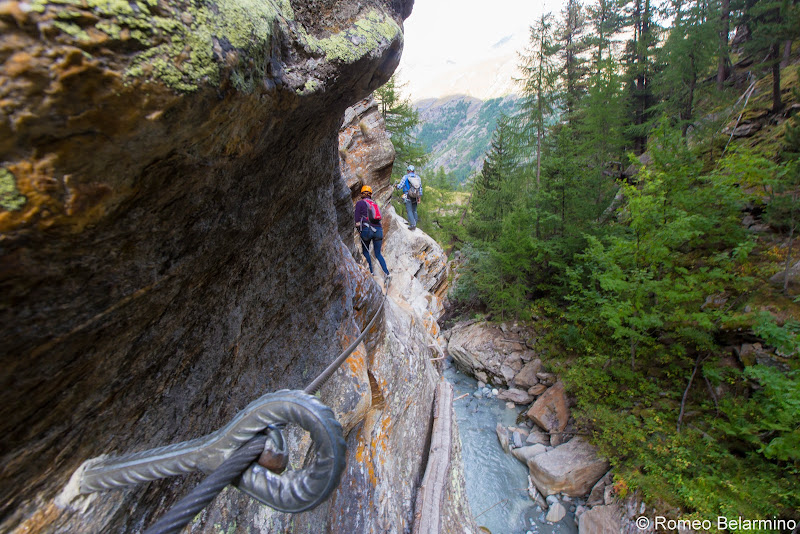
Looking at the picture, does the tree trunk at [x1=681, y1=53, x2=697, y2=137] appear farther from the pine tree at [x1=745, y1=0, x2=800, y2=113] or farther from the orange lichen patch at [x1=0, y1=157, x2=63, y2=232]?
the orange lichen patch at [x1=0, y1=157, x2=63, y2=232]

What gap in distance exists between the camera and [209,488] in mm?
1065

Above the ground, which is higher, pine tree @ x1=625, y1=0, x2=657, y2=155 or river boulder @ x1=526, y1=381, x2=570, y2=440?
pine tree @ x1=625, y1=0, x2=657, y2=155

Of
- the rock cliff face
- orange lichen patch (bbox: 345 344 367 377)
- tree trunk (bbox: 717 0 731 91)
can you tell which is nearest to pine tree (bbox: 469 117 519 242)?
tree trunk (bbox: 717 0 731 91)

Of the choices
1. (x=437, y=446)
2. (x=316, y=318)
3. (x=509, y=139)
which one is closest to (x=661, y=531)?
(x=437, y=446)

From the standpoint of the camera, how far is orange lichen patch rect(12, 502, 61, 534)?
1506 millimetres

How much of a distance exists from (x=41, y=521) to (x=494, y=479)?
40.6 feet

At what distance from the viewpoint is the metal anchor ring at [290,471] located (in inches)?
43.1

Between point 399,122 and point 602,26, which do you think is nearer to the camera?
point 399,122

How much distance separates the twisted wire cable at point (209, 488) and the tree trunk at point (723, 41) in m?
22.9

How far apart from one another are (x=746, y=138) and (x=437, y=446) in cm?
1726

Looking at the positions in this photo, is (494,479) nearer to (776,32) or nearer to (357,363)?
(357,363)

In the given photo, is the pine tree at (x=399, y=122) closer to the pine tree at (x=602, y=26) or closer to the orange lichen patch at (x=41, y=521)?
the pine tree at (x=602, y=26)

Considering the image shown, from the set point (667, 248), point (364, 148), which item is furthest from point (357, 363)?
point (667, 248)

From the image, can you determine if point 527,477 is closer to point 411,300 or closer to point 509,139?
point 411,300
